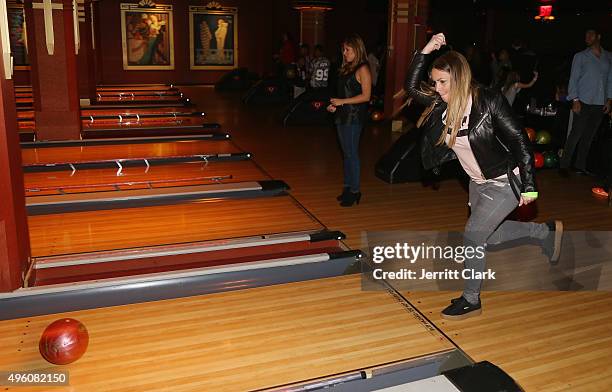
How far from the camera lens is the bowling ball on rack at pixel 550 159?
6227 mm

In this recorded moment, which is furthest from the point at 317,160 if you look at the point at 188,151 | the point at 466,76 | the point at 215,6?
the point at 215,6

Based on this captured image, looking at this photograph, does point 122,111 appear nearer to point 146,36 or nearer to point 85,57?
point 85,57

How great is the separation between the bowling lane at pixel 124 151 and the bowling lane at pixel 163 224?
1.97 meters

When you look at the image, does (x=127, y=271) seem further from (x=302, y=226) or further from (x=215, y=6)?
(x=215, y=6)

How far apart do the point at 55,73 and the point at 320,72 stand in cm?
380

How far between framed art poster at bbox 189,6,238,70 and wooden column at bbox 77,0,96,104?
180 inches

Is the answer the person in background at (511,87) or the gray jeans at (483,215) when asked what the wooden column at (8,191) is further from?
the person in background at (511,87)

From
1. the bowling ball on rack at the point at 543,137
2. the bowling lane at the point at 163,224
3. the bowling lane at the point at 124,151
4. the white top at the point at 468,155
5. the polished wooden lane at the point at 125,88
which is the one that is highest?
the white top at the point at 468,155

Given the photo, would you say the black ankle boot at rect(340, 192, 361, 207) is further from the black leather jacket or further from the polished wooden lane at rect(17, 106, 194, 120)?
the polished wooden lane at rect(17, 106, 194, 120)

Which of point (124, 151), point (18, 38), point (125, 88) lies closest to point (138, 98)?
point (125, 88)

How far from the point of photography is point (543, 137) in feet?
21.3

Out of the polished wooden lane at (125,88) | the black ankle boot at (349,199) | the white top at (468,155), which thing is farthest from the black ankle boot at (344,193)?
the polished wooden lane at (125,88)

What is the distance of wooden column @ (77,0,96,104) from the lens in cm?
1016

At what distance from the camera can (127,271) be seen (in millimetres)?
3311
